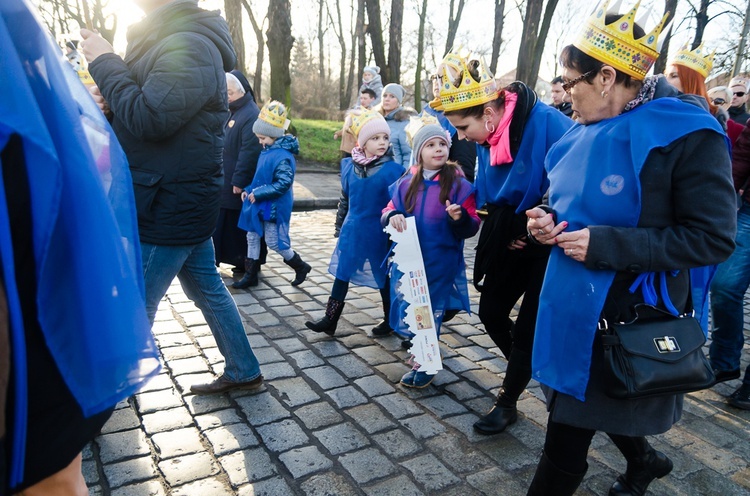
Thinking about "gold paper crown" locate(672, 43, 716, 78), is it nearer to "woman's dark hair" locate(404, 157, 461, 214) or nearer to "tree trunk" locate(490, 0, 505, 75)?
"woman's dark hair" locate(404, 157, 461, 214)

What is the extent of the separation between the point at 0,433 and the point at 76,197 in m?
0.48

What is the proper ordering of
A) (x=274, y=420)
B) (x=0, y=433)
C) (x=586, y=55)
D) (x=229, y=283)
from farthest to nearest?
(x=229, y=283) < (x=274, y=420) < (x=586, y=55) < (x=0, y=433)

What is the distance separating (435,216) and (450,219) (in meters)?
0.16

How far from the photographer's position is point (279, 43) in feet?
49.0

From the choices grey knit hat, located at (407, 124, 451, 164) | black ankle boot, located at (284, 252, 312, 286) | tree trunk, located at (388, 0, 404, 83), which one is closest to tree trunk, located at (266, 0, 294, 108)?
tree trunk, located at (388, 0, 404, 83)

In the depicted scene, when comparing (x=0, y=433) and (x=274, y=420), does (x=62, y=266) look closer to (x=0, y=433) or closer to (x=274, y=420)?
(x=0, y=433)

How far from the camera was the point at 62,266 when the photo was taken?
1.18 m

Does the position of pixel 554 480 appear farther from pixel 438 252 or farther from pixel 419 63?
pixel 419 63

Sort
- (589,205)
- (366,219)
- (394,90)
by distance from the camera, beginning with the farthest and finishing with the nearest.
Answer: (394,90) < (366,219) < (589,205)

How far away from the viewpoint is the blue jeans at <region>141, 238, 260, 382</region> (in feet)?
9.26

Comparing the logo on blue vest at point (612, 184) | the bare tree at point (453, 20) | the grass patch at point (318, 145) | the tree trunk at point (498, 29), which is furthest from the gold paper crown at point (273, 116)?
the bare tree at point (453, 20)

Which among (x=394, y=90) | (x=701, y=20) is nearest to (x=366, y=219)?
(x=394, y=90)

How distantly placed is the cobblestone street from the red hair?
1.92 m

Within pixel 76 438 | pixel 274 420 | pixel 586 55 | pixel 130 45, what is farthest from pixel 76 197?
pixel 274 420
